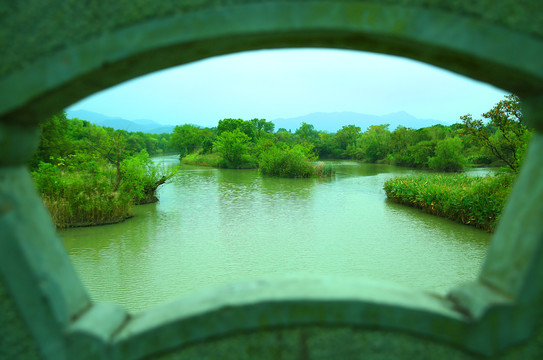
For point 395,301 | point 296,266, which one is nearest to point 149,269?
point 296,266

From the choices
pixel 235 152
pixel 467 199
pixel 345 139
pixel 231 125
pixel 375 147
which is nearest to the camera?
pixel 467 199

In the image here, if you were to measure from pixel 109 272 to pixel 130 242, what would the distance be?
189 centimetres

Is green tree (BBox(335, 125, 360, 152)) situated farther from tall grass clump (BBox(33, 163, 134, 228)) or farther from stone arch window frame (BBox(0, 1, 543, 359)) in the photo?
stone arch window frame (BBox(0, 1, 543, 359))

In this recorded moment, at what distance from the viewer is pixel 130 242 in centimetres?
838

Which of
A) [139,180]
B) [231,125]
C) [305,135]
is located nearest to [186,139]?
[231,125]

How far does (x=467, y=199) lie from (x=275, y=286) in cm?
1004

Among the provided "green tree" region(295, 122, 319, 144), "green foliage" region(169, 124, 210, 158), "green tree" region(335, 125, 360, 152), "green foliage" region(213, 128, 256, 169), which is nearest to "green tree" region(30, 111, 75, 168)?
"green foliage" region(213, 128, 256, 169)

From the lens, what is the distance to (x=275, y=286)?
1472 mm

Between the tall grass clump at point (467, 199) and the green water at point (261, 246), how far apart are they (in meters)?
0.32

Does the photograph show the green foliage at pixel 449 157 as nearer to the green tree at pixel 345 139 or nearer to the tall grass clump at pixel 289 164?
the tall grass clump at pixel 289 164

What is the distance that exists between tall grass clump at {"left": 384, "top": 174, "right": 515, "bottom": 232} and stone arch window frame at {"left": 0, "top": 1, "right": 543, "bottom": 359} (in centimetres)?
883

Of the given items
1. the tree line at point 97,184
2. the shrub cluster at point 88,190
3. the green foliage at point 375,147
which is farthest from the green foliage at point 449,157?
the shrub cluster at point 88,190

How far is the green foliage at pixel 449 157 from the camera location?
24.7 metres

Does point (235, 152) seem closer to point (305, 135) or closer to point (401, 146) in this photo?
point (401, 146)
